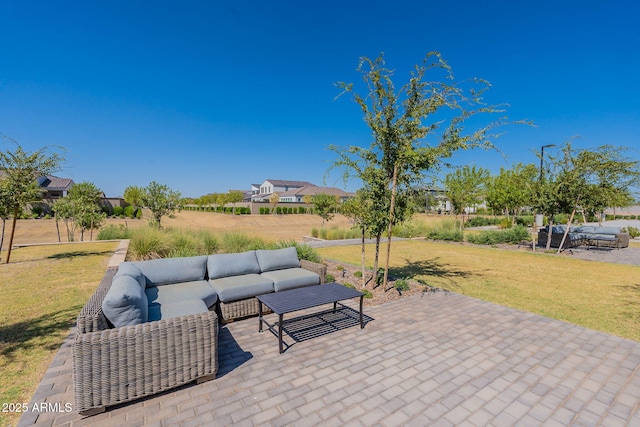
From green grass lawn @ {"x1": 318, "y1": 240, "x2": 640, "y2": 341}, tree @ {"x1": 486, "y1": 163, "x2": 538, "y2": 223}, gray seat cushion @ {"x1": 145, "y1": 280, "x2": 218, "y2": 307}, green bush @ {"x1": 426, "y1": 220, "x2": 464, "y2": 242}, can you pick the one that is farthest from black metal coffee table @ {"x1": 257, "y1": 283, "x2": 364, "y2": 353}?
tree @ {"x1": 486, "y1": 163, "x2": 538, "y2": 223}

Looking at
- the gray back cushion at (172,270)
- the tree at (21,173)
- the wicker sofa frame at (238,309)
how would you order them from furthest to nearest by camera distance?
the tree at (21,173), the gray back cushion at (172,270), the wicker sofa frame at (238,309)

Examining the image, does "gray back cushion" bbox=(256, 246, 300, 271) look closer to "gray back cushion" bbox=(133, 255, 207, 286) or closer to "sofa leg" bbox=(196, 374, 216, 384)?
"gray back cushion" bbox=(133, 255, 207, 286)

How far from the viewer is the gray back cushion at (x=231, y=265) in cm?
524

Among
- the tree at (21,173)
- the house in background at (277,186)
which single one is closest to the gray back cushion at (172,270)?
the tree at (21,173)

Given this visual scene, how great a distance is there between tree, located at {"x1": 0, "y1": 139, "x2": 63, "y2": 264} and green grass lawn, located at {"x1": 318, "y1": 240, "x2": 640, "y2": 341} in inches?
360

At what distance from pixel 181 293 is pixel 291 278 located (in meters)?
1.77

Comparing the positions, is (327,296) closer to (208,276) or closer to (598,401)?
(208,276)

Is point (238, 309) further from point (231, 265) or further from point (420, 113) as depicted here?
point (420, 113)

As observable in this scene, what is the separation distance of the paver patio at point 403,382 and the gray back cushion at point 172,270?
4.03ft

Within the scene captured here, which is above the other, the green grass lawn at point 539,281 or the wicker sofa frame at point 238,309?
the wicker sofa frame at point 238,309

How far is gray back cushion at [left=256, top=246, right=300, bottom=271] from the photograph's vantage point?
573 centimetres

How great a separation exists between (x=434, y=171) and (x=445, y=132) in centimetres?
78

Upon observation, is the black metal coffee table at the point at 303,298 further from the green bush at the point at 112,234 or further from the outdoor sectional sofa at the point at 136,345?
the green bush at the point at 112,234

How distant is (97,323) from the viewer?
112 inches
